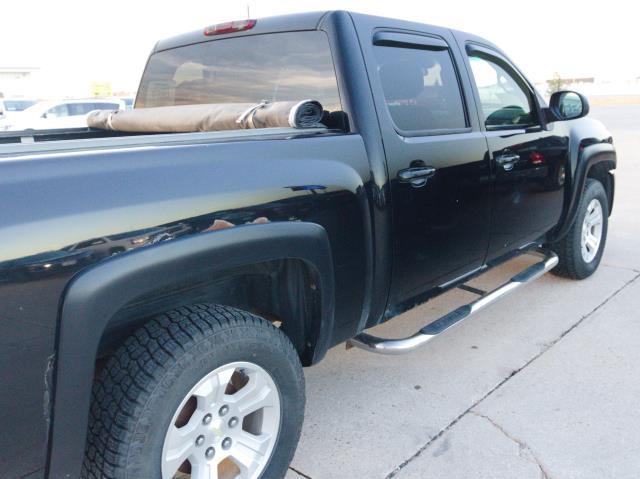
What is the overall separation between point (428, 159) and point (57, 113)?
13.9 metres

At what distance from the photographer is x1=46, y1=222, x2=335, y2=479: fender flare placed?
1.48 meters

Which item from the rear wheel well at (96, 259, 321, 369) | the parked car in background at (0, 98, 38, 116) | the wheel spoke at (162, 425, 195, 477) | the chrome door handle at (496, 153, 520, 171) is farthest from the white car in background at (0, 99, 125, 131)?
the wheel spoke at (162, 425, 195, 477)

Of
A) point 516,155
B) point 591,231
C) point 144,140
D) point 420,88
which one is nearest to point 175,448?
point 144,140

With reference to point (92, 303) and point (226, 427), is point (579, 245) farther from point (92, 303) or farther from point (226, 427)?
point (92, 303)

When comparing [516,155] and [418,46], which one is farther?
[516,155]

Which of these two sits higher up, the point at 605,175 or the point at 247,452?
the point at 605,175

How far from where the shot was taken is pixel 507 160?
3.17 meters

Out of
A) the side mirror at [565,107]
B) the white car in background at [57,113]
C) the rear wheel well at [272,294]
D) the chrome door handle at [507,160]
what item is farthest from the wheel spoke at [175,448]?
the white car in background at [57,113]

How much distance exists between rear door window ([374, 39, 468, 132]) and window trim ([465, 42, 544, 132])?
152mm

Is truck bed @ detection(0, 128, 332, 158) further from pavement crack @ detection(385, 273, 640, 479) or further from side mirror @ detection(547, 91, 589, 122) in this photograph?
side mirror @ detection(547, 91, 589, 122)

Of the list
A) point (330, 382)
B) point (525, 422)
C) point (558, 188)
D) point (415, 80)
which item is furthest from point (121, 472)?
point (558, 188)

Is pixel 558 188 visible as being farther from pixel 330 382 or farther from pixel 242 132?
pixel 242 132

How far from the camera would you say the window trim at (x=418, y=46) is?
8.47 feet

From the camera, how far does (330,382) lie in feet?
10.3
